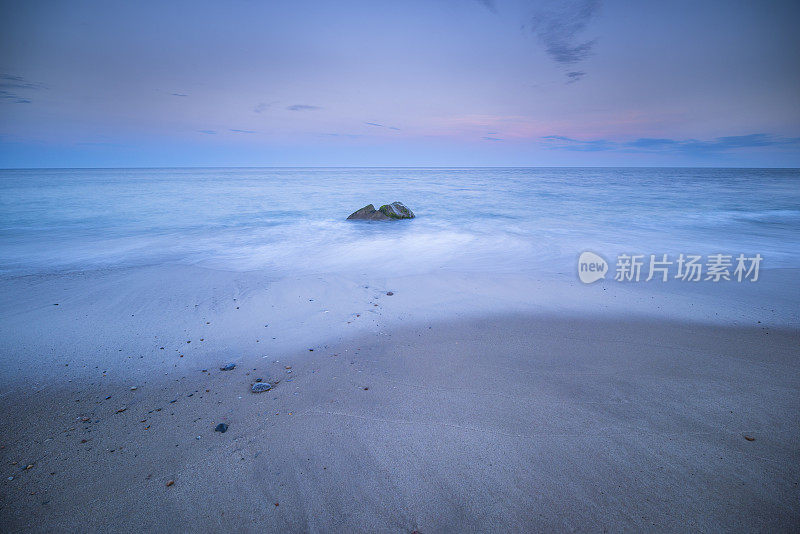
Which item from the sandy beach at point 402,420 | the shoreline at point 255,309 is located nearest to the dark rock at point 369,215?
the shoreline at point 255,309

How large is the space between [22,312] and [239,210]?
15394 millimetres

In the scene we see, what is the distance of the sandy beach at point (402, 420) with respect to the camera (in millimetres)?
2441

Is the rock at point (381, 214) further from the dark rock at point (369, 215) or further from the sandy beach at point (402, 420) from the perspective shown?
the sandy beach at point (402, 420)

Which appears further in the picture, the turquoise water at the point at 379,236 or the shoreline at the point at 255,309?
the turquoise water at the point at 379,236

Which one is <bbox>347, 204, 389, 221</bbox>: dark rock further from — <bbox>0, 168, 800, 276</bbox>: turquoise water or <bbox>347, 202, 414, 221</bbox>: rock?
<bbox>0, 168, 800, 276</bbox>: turquoise water

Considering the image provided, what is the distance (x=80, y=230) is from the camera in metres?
13.7

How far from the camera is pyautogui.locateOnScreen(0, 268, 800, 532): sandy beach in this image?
8.01 ft

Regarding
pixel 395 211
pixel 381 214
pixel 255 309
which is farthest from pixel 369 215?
pixel 255 309

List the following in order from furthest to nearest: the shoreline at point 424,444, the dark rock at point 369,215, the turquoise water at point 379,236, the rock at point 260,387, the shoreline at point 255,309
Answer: the dark rock at point 369,215 < the turquoise water at point 379,236 < the shoreline at point 255,309 < the rock at point 260,387 < the shoreline at point 424,444

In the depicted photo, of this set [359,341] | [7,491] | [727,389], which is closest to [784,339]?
[727,389]

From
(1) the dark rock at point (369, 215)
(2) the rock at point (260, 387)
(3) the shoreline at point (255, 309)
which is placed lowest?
(2) the rock at point (260, 387)

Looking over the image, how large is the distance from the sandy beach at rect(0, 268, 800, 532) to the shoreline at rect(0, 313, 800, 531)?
0.02 m

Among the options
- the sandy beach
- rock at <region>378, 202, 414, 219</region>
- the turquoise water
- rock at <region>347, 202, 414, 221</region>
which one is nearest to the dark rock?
rock at <region>347, 202, 414, 221</region>

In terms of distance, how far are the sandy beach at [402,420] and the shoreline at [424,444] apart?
0.02 meters
